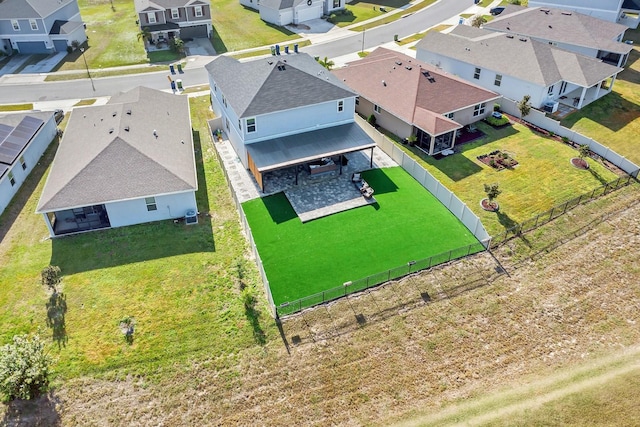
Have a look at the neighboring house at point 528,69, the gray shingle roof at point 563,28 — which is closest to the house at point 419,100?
the neighboring house at point 528,69

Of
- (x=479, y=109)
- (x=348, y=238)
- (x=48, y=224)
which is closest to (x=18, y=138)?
(x=48, y=224)

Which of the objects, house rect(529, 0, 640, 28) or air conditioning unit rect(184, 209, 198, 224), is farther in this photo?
house rect(529, 0, 640, 28)

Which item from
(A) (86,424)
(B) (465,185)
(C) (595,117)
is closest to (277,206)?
(B) (465,185)

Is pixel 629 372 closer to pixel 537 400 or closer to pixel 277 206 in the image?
pixel 537 400

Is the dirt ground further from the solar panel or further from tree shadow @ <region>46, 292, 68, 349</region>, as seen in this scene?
the solar panel

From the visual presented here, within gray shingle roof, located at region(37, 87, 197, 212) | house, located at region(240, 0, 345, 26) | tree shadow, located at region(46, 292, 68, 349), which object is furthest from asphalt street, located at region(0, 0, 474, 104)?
tree shadow, located at region(46, 292, 68, 349)

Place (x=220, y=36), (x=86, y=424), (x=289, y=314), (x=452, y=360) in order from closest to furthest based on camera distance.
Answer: (x=86, y=424) < (x=452, y=360) < (x=289, y=314) < (x=220, y=36)
